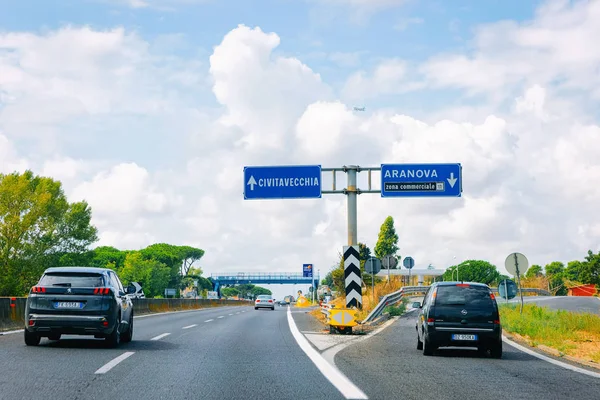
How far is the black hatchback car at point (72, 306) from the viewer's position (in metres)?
13.8

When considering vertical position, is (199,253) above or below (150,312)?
above

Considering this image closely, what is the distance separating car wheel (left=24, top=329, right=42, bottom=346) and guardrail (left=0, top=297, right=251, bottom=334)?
554cm

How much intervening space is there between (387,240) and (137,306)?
2609 inches

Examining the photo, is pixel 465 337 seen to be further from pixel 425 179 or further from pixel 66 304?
pixel 425 179

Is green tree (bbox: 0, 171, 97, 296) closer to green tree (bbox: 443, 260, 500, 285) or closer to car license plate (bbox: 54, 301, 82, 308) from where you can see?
car license plate (bbox: 54, 301, 82, 308)

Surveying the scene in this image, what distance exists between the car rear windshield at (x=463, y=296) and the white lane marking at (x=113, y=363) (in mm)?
6059

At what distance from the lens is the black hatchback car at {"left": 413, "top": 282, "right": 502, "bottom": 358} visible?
14.0 meters

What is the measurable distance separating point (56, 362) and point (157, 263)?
118m

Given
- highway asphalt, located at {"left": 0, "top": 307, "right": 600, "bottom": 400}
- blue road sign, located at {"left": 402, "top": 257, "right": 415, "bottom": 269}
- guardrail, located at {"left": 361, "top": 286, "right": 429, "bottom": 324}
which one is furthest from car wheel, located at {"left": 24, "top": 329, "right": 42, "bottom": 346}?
blue road sign, located at {"left": 402, "top": 257, "right": 415, "bottom": 269}

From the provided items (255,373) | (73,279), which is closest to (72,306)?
(73,279)

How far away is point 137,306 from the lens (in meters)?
37.4

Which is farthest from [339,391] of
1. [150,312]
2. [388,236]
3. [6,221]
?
[388,236]

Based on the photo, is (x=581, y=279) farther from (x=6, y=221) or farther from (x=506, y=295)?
(x=506, y=295)

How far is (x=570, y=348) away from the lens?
15.5 m
